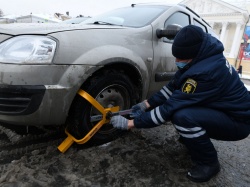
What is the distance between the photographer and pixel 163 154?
219 cm

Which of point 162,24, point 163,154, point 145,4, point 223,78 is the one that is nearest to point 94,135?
point 163,154

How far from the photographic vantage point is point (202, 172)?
1860 mm

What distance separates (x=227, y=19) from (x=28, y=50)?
1625 inches

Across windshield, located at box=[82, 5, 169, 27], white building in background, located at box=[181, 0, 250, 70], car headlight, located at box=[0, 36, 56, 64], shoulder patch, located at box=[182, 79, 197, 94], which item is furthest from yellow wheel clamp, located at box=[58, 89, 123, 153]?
white building in background, located at box=[181, 0, 250, 70]

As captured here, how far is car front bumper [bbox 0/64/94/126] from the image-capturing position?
5.31 ft

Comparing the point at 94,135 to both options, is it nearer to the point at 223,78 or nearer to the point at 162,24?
the point at 223,78

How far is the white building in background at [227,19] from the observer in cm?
3538

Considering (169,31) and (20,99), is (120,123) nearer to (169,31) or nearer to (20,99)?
(20,99)

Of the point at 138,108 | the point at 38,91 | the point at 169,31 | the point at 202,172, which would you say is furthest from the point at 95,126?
the point at 169,31

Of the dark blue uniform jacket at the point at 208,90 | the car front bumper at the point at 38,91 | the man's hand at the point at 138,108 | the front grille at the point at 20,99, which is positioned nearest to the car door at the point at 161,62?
the man's hand at the point at 138,108

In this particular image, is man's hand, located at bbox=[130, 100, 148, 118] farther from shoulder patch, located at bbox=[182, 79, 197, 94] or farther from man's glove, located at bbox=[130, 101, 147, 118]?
shoulder patch, located at bbox=[182, 79, 197, 94]

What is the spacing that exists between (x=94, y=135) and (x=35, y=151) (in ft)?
1.69

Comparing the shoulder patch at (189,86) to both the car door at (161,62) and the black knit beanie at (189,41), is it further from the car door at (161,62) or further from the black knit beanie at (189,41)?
the car door at (161,62)

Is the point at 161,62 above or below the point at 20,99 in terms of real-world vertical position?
above
